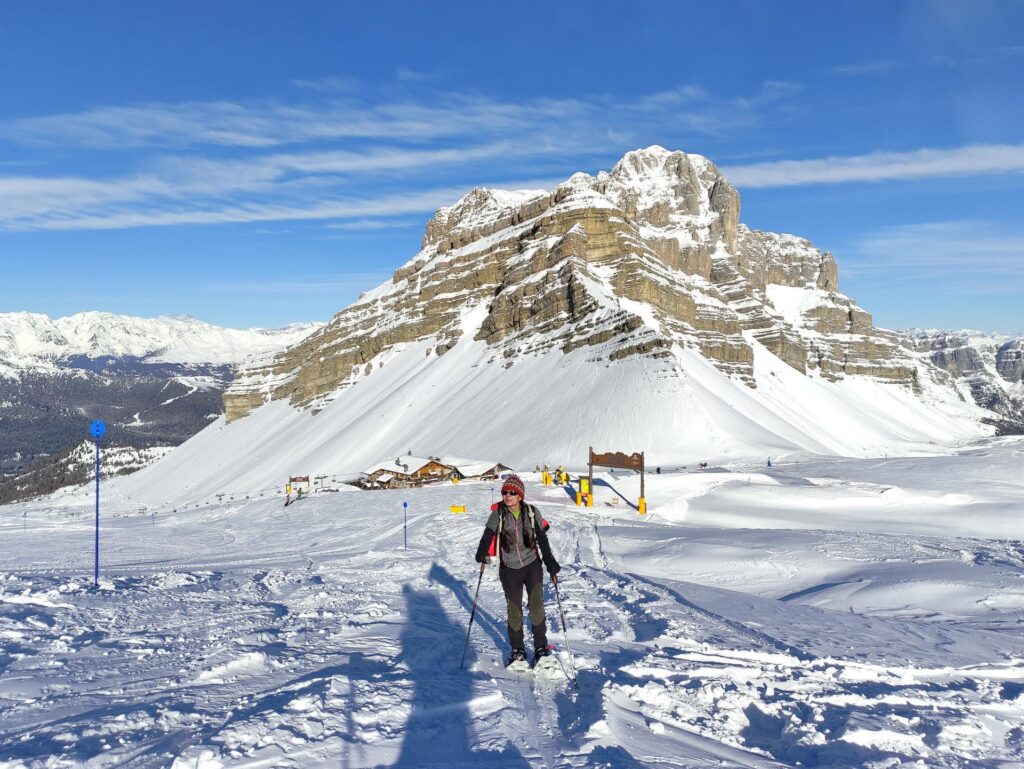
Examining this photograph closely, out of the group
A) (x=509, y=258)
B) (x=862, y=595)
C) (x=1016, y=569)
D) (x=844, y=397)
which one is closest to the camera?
(x=862, y=595)

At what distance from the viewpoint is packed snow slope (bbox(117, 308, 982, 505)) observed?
55188 millimetres

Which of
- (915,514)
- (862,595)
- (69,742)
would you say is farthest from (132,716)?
(915,514)

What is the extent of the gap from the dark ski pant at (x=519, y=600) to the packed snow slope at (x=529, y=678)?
1.39 feet

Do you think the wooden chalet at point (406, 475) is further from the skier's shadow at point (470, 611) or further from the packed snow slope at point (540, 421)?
the skier's shadow at point (470, 611)

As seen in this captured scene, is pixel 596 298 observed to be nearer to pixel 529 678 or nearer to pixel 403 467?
pixel 403 467

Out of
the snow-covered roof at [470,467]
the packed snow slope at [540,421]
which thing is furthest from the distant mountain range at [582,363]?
the snow-covered roof at [470,467]

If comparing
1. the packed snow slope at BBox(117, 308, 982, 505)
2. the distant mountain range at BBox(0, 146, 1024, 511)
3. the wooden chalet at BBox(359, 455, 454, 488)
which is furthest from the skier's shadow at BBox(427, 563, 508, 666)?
the distant mountain range at BBox(0, 146, 1024, 511)

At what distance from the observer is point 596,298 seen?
84.4m

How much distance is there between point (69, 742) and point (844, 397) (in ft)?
527

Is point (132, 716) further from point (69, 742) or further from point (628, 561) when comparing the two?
point (628, 561)

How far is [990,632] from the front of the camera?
7.77 metres

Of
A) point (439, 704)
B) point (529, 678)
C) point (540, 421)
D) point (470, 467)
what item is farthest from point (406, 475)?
point (439, 704)

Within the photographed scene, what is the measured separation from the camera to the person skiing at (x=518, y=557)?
6.35 meters

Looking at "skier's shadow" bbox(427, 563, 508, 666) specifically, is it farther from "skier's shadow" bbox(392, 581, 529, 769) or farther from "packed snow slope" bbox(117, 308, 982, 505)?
"packed snow slope" bbox(117, 308, 982, 505)
